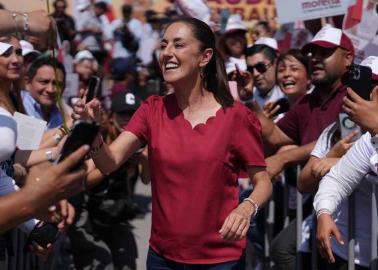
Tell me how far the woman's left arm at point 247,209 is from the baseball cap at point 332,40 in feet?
5.63

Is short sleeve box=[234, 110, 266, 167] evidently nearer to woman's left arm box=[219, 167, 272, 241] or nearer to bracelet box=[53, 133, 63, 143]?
woman's left arm box=[219, 167, 272, 241]

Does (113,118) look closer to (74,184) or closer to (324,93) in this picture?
(324,93)

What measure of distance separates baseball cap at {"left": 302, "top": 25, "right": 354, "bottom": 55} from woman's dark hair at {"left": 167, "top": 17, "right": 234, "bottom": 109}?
147cm

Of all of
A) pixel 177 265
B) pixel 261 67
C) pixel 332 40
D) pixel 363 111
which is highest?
pixel 363 111

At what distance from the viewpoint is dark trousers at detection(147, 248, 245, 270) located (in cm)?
412

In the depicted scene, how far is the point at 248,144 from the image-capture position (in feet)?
13.7

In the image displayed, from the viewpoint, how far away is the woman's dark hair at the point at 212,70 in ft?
14.1

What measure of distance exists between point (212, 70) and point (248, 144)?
1.50ft

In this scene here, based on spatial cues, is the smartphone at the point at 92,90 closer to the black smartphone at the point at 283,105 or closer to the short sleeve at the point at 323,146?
the short sleeve at the point at 323,146

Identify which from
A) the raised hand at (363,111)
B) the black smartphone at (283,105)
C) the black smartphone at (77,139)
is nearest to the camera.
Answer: the black smartphone at (77,139)

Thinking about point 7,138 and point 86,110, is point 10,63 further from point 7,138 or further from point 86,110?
point 7,138

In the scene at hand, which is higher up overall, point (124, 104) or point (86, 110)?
point (86, 110)

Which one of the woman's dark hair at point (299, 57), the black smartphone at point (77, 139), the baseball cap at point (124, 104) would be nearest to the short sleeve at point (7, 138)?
the black smartphone at point (77, 139)

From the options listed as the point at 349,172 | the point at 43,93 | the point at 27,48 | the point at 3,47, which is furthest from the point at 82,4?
the point at 349,172
